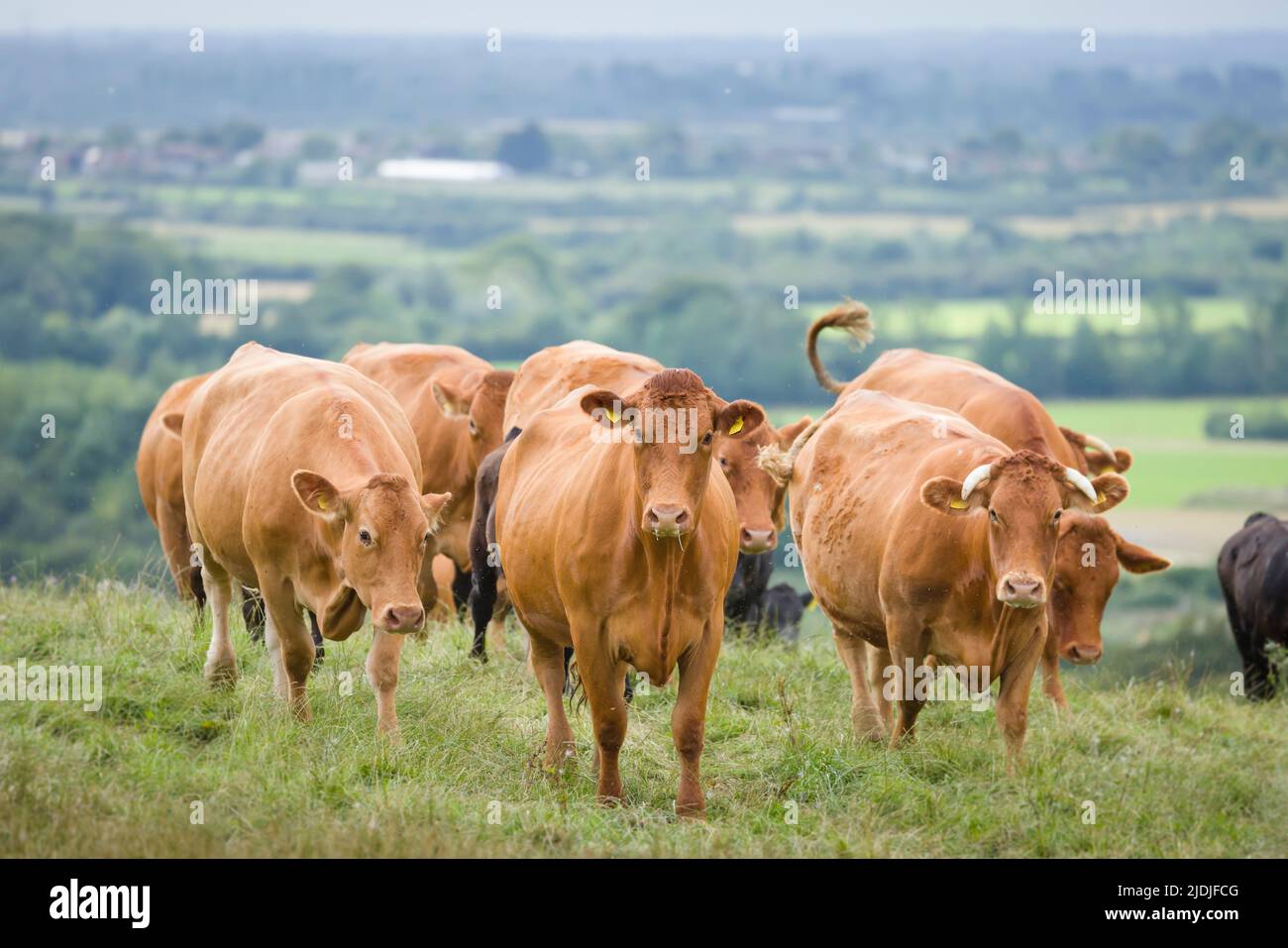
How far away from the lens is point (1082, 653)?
9.75 meters

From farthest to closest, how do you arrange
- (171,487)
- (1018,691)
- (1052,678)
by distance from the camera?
(171,487) → (1052,678) → (1018,691)

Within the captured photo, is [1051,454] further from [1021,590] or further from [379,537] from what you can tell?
[379,537]

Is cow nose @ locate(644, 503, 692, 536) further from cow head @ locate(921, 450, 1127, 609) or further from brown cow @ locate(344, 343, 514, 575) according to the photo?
brown cow @ locate(344, 343, 514, 575)

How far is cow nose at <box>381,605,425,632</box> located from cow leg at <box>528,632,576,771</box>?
0.75m

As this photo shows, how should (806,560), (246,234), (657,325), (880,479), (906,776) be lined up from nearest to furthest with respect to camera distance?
1. (906,776)
2. (880,479)
3. (806,560)
4. (657,325)
5. (246,234)

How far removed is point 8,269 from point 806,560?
8193cm

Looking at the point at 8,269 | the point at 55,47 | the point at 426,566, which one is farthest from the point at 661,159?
the point at 426,566

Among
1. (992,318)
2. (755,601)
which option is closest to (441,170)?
(992,318)

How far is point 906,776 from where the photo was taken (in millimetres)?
7941

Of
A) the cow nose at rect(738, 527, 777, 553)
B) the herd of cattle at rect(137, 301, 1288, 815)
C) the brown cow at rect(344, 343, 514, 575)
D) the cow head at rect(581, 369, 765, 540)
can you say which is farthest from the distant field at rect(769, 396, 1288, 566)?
the cow head at rect(581, 369, 765, 540)

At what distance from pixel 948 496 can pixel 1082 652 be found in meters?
2.41

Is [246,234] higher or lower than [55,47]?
lower

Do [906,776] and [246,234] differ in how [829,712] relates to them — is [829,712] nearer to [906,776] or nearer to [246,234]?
[906,776]

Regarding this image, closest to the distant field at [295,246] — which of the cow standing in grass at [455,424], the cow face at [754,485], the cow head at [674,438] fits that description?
the cow standing in grass at [455,424]
